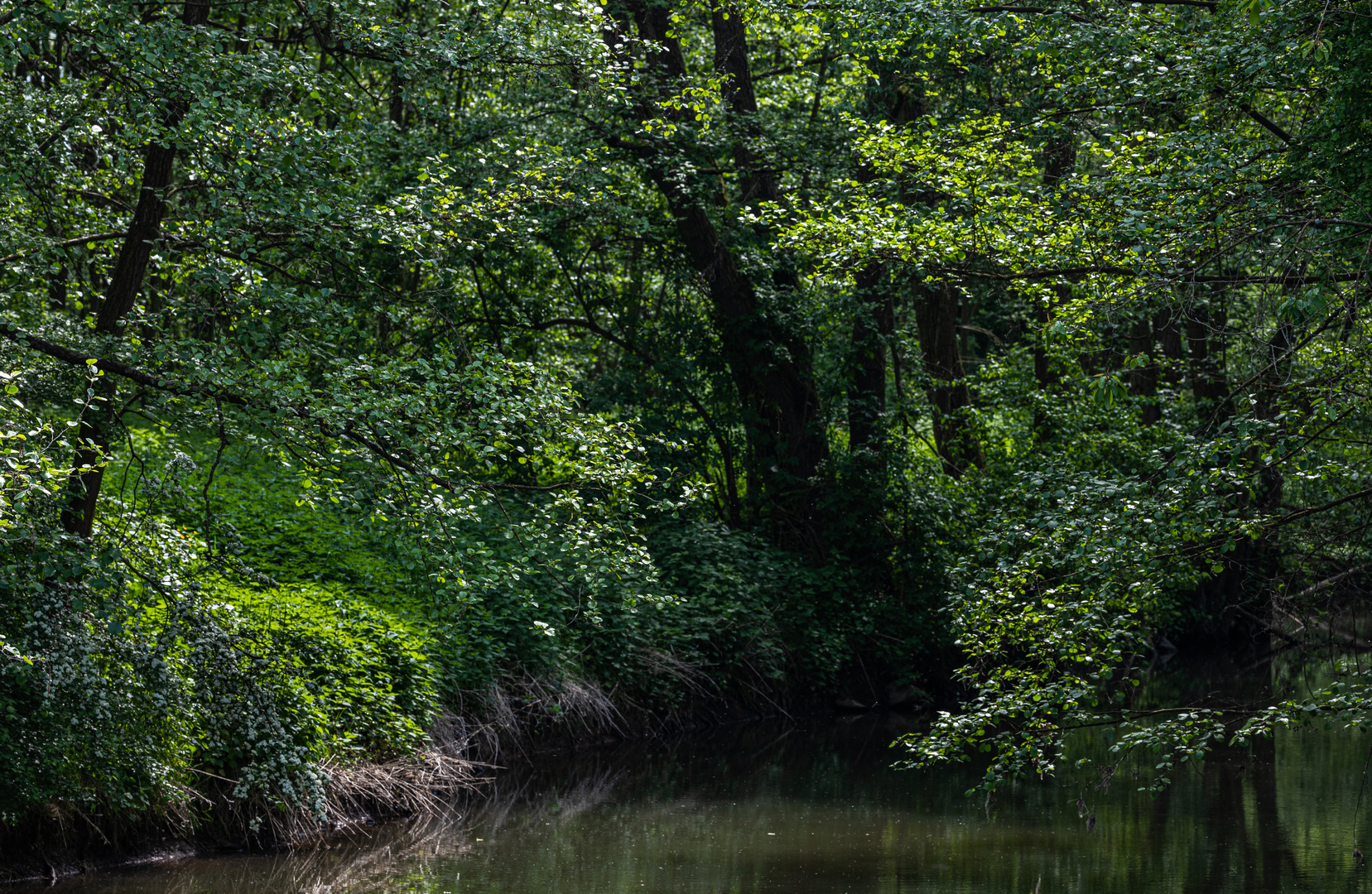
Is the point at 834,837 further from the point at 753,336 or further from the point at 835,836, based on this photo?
the point at 753,336

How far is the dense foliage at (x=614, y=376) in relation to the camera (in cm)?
763

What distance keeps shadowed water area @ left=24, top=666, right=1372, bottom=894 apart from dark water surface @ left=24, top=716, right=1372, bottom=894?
1.0 inches

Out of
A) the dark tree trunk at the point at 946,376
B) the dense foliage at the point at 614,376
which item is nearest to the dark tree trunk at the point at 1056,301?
the dense foliage at the point at 614,376

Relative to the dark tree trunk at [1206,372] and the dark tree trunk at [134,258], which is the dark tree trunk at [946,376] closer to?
the dark tree trunk at [1206,372]

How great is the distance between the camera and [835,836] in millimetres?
10812

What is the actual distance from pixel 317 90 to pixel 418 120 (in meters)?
7.57

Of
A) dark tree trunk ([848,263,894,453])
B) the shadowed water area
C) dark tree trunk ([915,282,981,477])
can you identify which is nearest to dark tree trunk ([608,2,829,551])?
dark tree trunk ([848,263,894,453])

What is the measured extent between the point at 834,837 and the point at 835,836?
0.03m

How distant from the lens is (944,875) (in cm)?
935

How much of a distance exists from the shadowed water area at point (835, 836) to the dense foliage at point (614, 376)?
734 mm

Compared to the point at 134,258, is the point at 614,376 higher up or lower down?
higher up

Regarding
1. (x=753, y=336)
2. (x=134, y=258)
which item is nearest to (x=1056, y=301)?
(x=134, y=258)

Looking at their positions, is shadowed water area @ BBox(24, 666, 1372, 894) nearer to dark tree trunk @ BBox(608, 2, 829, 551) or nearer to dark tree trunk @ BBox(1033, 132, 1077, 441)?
dark tree trunk @ BBox(1033, 132, 1077, 441)

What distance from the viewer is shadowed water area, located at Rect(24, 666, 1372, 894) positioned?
9.13 metres
